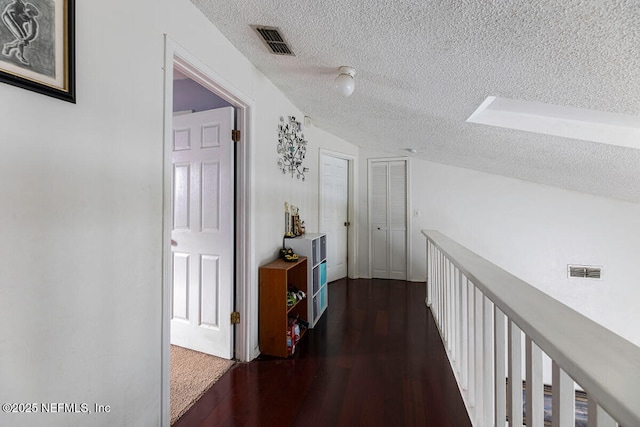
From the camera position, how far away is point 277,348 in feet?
7.13

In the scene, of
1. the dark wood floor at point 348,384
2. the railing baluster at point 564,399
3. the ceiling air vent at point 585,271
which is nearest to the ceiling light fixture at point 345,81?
the railing baluster at point 564,399

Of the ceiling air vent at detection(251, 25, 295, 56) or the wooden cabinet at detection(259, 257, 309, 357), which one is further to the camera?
the wooden cabinet at detection(259, 257, 309, 357)

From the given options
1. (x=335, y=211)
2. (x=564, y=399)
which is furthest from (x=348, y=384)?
(x=335, y=211)

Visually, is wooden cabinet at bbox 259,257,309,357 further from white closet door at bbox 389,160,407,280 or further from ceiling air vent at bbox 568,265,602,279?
ceiling air vent at bbox 568,265,602,279

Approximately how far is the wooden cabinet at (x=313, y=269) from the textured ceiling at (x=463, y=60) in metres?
1.32

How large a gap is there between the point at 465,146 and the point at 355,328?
6.86 ft

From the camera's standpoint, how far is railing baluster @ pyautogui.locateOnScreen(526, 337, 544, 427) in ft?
2.49

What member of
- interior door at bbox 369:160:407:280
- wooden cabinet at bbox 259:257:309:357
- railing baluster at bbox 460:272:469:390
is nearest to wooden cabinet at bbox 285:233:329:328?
wooden cabinet at bbox 259:257:309:357

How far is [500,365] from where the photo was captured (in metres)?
1.01

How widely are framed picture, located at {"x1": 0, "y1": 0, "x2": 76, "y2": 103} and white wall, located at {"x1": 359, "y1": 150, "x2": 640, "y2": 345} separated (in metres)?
3.86

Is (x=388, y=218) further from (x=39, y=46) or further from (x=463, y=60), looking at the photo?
(x=39, y=46)

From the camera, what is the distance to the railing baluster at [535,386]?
760 mm

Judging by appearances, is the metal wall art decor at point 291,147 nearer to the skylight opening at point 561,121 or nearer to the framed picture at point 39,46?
the skylight opening at point 561,121

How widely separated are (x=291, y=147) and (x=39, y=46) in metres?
2.10
